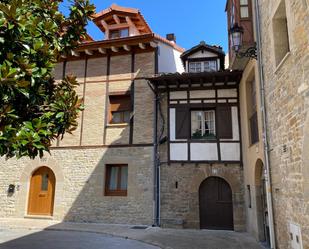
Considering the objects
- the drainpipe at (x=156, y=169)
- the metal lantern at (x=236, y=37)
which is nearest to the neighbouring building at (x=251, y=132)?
the metal lantern at (x=236, y=37)

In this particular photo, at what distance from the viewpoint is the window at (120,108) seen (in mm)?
10844

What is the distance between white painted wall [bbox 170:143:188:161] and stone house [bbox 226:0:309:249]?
2138 millimetres

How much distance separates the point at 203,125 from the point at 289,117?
5.07 m

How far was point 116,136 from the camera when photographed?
411 inches

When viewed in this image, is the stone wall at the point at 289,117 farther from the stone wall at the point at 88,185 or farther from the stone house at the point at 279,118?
the stone wall at the point at 88,185

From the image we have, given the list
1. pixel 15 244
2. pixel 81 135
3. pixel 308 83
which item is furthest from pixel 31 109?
pixel 81 135

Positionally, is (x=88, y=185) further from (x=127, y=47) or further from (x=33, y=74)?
(x=33, y=74)

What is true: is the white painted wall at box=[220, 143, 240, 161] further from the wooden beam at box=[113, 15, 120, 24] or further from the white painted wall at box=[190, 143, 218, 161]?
the wooden beam at box=[113, 15, 120, 24]

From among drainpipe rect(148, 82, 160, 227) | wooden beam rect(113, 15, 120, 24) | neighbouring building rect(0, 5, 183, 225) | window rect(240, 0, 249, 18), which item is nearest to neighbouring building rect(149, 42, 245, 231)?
drainpipe rect(148, 82, 160, 227)

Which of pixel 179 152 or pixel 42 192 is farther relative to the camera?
pixel 42 192

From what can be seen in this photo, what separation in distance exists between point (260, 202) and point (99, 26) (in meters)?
9.75

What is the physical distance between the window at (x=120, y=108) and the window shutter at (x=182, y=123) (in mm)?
2032

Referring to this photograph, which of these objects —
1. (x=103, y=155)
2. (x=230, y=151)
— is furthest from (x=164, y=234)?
(x=103, y=155)

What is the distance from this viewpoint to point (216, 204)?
9.27 meters
